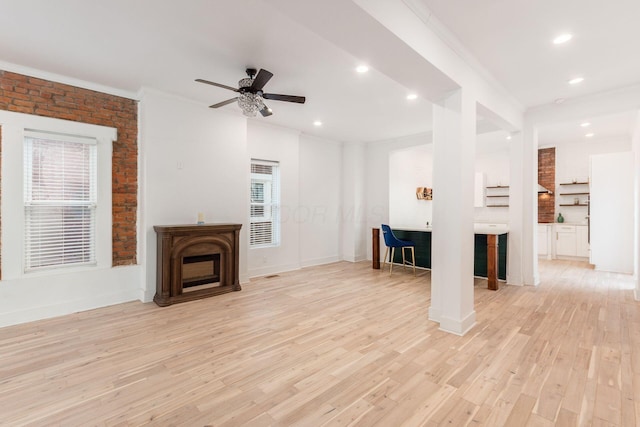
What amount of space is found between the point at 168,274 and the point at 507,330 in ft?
13.5

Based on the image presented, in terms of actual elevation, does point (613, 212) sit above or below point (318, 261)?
above

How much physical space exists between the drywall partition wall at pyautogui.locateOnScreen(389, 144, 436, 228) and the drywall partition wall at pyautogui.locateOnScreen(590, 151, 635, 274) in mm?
3162

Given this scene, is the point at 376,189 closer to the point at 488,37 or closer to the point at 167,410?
the point at 488,37

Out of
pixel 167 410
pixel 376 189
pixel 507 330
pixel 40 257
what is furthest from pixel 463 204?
pixel 40 257

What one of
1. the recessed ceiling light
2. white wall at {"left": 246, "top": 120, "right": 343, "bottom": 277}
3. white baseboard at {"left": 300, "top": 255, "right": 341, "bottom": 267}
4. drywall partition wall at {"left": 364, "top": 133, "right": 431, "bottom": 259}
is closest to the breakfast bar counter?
drywall partition wall at {"left": 364, "top": 133, "right": 431, "bottom": 259}

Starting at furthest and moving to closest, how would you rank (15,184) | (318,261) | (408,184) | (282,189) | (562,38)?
(408,184) → (318,261) → (282,189) → (15,184) → (562,38)

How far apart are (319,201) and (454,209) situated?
396 centimetres

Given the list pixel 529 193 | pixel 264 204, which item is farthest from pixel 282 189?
pixel 529 193

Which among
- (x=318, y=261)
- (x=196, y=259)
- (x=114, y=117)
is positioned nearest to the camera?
(x=114, y=117)

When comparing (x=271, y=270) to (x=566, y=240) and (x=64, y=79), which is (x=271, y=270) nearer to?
(x=64, y=79)

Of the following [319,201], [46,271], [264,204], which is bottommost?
[46,271]

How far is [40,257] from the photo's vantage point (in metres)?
3.58

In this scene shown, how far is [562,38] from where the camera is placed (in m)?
2.76

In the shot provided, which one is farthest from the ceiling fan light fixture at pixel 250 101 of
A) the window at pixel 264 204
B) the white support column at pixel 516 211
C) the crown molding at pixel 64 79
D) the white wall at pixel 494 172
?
the white wall at pixel 494 172
